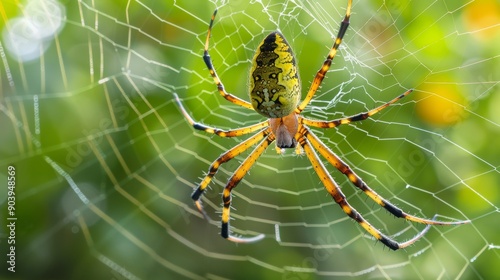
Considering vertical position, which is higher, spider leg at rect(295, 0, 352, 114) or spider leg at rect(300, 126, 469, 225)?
spider leg at rect(295, 0, 352, 114)

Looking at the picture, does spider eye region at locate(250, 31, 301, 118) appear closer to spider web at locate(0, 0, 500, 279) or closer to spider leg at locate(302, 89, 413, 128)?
spider leg at locate(302, 89, 413, 128)

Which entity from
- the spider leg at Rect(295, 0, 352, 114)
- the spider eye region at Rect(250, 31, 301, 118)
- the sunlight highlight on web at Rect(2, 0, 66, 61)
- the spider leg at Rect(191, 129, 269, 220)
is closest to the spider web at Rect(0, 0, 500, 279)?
the sunlight highlight on web at Rect(2, 0, 66, 61)

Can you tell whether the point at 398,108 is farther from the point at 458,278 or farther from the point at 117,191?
the point at 117,191

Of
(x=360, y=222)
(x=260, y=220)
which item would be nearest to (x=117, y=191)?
(x=260, y=220)

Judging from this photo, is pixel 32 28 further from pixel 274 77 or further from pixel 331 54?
pixel 331 54

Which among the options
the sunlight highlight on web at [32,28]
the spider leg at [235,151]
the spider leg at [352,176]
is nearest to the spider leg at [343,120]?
the spider leg at [352,176]

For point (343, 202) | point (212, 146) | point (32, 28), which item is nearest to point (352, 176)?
point (343, 202)
